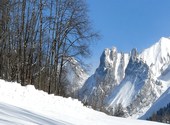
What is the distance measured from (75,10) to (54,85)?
5761 mm

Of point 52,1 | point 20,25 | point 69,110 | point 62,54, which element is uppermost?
point 52,1

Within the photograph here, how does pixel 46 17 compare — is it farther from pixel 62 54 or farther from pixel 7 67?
pixel 7 67

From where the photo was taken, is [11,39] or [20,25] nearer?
[20,25]

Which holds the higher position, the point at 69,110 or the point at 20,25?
the point at 20,25

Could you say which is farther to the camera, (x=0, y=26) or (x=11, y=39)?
(x=11, y=39)

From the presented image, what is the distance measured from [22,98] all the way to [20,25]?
42.3 ft

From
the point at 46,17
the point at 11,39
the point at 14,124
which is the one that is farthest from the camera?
the point at 11,39

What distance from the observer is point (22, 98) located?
17469 millimetres

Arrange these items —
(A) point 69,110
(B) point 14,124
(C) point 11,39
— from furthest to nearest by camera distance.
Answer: (C) point 11,39 < (A) point 69,110 < (B) point 14,124

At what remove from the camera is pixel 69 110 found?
19.3m

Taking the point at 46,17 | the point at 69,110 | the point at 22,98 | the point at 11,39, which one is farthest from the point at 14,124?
the point at 11,39

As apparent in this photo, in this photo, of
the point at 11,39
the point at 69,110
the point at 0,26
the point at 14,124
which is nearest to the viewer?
the point at 14,124

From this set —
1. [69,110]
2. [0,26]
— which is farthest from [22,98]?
[0,26]

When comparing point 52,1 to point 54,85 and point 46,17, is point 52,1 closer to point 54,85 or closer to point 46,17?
point 46,17
